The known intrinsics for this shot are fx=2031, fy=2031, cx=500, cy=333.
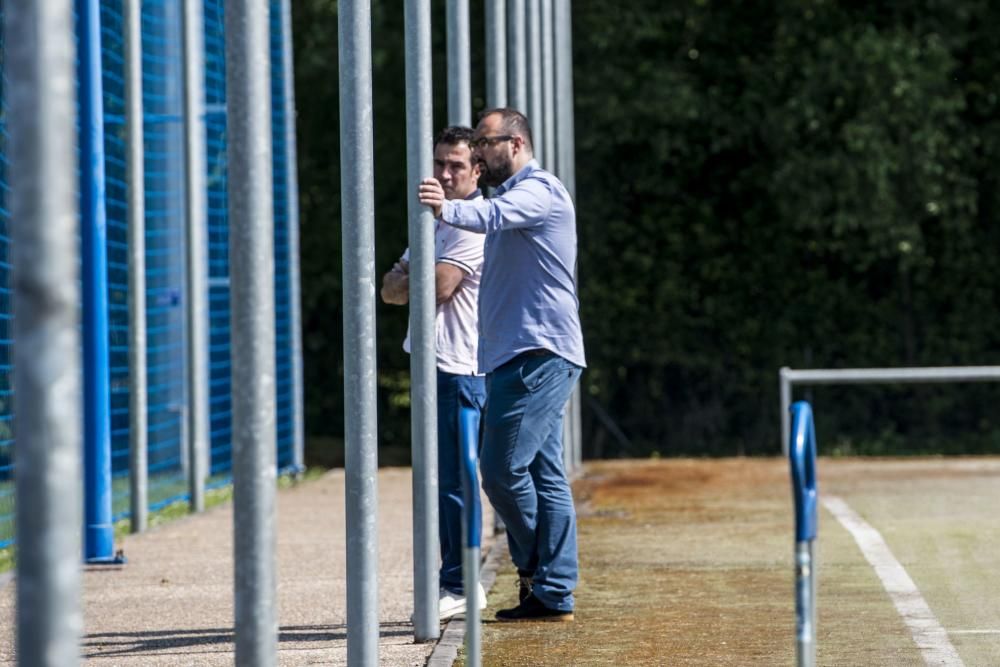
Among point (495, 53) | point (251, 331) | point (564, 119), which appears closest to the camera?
point (251, 331)

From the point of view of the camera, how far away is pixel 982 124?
2300 cm

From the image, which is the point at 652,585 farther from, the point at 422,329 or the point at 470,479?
the point at 470,479

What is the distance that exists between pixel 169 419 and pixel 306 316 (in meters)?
9.01

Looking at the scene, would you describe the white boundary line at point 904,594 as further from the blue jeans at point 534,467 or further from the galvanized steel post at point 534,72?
the galvanized steel post at point 534,72

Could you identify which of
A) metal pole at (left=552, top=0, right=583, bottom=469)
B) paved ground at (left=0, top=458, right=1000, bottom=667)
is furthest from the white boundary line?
metal pole at (left=552, top=0, right=583, bottom=469)

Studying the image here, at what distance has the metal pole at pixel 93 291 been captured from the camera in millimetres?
10383

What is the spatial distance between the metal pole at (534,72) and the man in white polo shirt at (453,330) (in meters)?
4.83

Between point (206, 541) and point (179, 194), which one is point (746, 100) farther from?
point (206, 541)

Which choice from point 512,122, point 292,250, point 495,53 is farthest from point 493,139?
point 292,250

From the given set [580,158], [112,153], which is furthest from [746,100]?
[112,153]

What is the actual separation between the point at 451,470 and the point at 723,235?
16348 millimetres

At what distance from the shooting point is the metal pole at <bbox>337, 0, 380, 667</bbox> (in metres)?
6.32

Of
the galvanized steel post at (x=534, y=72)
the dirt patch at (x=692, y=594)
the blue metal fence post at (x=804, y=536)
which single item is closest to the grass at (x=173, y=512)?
the dirt patch at (x=692, y=594)

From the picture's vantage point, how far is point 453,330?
8.02 metres
